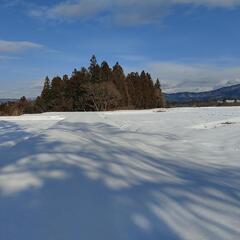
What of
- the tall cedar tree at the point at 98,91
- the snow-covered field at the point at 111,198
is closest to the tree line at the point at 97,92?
the tall cedar tree at the point at 98,91

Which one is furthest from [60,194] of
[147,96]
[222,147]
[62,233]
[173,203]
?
[147,96]

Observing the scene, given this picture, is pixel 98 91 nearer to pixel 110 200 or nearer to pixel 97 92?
pixel 97 92

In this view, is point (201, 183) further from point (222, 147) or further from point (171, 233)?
point (222, 147)

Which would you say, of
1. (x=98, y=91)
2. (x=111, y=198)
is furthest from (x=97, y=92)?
(x=111, y=198)

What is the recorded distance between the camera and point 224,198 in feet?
17.2

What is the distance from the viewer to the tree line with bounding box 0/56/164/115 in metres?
78.5

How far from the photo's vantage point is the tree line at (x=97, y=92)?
258 feet

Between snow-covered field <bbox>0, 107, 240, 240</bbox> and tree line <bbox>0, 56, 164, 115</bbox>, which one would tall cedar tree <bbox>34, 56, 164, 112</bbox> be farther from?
snow-covered field <bbox>0, 107, 240, 240</bbox>

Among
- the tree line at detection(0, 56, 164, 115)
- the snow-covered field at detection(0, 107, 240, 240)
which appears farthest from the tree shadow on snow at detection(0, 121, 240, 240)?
the tree line at detection(0, 56, 164, 115)

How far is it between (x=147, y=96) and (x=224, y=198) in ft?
307

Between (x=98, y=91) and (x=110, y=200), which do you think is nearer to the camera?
(x=110, y=200)

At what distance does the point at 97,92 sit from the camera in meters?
78.1

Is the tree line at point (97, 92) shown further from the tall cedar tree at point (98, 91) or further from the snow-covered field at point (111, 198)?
the snow-covered field at point (111, 198)

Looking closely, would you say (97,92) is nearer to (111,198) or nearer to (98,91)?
(98,91)
